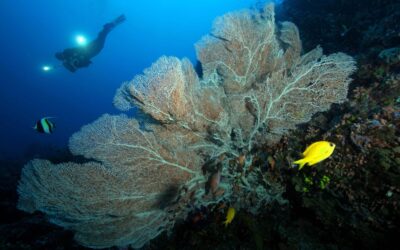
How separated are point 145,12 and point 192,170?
141891mm

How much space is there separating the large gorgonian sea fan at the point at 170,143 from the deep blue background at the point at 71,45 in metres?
63.8

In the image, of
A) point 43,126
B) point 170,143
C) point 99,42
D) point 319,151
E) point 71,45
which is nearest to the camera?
point 319,151

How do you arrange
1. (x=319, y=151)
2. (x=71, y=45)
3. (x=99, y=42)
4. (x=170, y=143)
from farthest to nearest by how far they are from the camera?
(x=71, y=45)
(x=99, y=42)
(x=170, y=143)
(x=319, y=151)

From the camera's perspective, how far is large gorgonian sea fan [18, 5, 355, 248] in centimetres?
383

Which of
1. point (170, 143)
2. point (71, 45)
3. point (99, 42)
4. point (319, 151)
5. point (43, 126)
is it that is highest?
point (71, 45)

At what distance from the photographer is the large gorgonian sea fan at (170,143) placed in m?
3.83

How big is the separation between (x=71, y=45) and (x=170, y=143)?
133m

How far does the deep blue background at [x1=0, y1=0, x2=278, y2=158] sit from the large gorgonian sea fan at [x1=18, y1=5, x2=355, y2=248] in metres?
63.8

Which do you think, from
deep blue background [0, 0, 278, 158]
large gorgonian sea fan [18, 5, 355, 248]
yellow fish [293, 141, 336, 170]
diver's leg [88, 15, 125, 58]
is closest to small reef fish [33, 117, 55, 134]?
large gorgonian sea fan [18, 5, 355, 248]

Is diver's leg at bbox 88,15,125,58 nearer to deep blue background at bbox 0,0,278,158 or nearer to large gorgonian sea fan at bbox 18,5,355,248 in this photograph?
large gorgonian sea fan at bbox 18,5,355,248

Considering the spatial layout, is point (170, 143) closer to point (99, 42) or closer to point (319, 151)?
point (319, 151)

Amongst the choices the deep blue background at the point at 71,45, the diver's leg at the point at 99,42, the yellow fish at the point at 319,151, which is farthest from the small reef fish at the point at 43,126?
the deep blue background at the point at 71,45

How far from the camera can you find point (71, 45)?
11719 centimetres

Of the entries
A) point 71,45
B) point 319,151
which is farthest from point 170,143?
point 71,45
